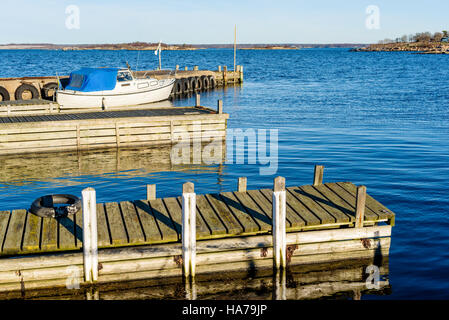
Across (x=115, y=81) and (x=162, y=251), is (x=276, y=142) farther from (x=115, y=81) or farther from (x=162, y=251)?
(x=162, y=251)

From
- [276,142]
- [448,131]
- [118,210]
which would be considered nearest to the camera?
[118,210]

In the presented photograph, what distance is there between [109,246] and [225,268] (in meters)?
2.57

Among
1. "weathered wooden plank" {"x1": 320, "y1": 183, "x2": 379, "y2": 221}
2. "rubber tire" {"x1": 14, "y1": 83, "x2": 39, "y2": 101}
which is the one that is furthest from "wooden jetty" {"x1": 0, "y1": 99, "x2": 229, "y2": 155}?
"rubber tire" {"x1": 14, "y1": 83, "x2": 39, "y2": 101}

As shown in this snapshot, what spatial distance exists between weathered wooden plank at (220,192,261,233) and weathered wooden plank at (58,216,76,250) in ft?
11.9

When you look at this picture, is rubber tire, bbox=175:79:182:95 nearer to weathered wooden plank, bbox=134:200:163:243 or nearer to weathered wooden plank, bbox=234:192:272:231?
weathered wooden plank, bbox=234:192:272:231

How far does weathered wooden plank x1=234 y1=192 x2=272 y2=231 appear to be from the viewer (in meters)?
10.8

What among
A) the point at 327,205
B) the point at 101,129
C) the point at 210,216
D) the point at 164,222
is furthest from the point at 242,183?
the point at 101,129

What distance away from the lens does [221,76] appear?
198 feet

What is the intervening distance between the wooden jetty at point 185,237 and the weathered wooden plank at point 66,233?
20mm

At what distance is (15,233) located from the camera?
1012 centimetres

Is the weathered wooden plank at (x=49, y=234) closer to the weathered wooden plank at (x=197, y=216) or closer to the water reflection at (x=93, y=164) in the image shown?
the weathered wooden plank at (x=197, y=216)

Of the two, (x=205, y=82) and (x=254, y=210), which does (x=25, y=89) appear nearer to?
(x=205, y=82)

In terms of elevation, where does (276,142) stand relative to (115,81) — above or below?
below
